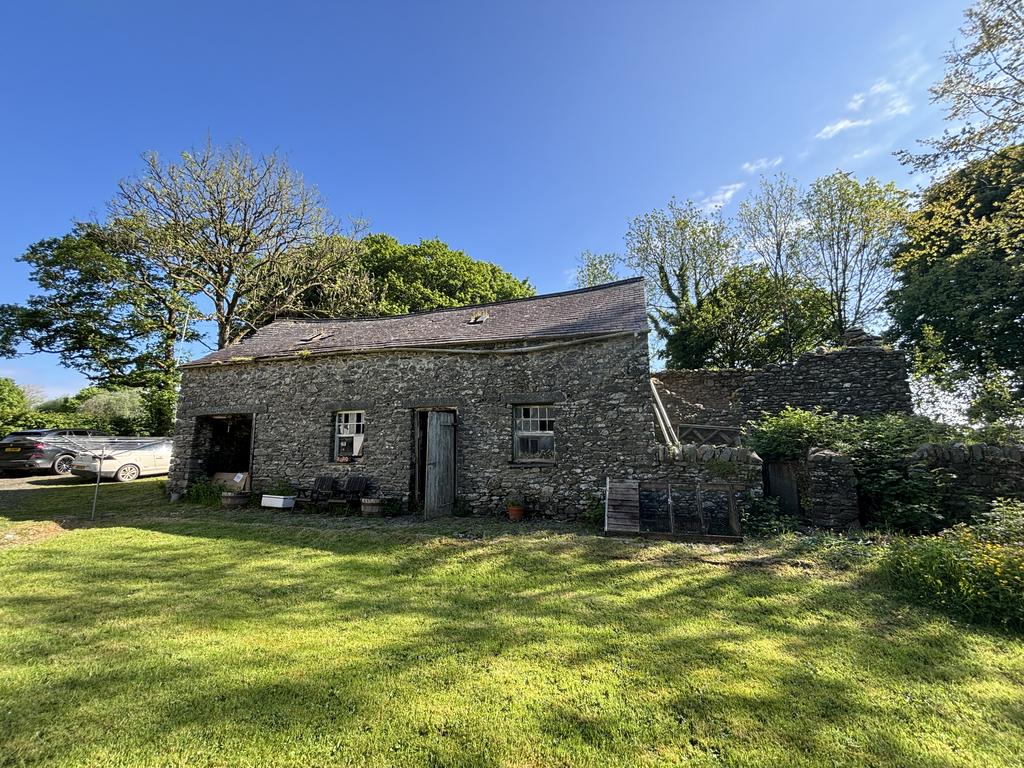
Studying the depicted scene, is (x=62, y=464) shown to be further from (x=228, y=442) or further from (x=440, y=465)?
(x=440, y=465)

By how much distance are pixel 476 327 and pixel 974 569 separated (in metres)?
9.95

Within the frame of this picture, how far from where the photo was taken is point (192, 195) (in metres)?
18.8

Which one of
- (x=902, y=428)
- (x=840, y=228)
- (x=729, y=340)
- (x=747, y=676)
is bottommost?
(x=747, y=676)

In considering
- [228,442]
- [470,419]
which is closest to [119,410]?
[228,442]

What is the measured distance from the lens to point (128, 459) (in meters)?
14.9

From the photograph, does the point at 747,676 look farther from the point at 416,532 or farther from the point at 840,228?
the point at 840,228

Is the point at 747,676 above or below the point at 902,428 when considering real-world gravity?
below

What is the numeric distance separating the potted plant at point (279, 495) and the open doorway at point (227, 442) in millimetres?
1827

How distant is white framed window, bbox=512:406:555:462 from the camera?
31.2 ft

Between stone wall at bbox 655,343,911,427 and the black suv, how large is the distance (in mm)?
20335

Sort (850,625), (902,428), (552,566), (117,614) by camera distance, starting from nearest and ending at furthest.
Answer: (850,625) → (117,614) → (552,566) → (902,428)

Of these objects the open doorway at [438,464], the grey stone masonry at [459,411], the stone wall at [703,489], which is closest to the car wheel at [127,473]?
the grey stone masonry at [459,411]

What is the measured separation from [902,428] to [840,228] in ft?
51.5

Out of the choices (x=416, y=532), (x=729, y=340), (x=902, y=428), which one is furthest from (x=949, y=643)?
(x=729, y=340)
